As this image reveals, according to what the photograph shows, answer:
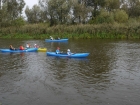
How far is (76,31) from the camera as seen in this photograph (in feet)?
176

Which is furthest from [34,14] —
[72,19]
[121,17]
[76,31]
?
[121,17]

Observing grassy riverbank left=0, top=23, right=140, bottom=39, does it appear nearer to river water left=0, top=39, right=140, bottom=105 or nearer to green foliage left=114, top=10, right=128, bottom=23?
green foliage left=114, top=10, right=128, bottom=23

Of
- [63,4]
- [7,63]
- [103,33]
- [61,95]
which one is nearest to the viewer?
[61,95]

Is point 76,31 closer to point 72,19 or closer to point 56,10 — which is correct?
point 72,19

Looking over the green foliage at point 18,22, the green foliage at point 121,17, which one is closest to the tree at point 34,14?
the green foliage at point 18,22

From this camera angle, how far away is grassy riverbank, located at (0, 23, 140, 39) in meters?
50.4

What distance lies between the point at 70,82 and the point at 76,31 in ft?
125

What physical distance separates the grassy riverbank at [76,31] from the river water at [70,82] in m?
27.1

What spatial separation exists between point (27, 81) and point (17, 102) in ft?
13.6

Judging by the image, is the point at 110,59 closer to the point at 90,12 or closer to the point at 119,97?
the point at 119,97

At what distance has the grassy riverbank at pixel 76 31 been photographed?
165 feet

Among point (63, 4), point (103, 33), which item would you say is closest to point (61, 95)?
point (103, 33)

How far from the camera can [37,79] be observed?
17.2 meters

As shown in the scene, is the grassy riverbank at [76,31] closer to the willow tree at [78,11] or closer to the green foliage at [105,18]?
the green foliage at [105,18]
